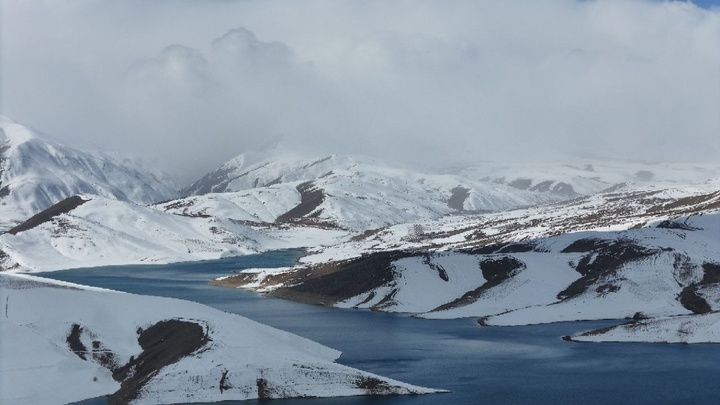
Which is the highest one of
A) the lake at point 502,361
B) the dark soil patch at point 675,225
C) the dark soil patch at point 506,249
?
the dark soil patch at point 675,225

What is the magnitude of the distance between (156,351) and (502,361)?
34400mm

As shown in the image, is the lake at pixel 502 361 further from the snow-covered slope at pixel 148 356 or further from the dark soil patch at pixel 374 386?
the snow-covered slope at pixel 148 356

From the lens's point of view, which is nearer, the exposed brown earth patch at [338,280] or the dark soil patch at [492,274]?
the dark soil patch at [492,274]

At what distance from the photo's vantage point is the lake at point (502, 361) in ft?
247

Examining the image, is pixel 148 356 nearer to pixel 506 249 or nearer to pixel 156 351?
pixel 156 351

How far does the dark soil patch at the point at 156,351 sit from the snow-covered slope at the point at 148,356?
12 centimetres

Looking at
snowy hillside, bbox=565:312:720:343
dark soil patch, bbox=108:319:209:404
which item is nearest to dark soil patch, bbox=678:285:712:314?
snowy hillside, bbox=565:312:720:343

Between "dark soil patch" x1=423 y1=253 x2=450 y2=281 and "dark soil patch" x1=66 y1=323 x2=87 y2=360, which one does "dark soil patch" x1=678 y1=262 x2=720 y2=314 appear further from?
"dark soil patch" x1=66 y1=323 x2=87 y2=360

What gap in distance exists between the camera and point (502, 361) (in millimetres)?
91750

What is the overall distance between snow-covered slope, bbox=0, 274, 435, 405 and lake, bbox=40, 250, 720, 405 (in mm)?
2598

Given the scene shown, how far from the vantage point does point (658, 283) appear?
132 metres

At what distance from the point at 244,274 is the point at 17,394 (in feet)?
377

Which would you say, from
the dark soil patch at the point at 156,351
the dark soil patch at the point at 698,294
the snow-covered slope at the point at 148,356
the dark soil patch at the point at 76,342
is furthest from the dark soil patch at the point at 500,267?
the dark soil patch at the point at 76,342

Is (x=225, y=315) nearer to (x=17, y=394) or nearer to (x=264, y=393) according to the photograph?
(x=264, y=393)
